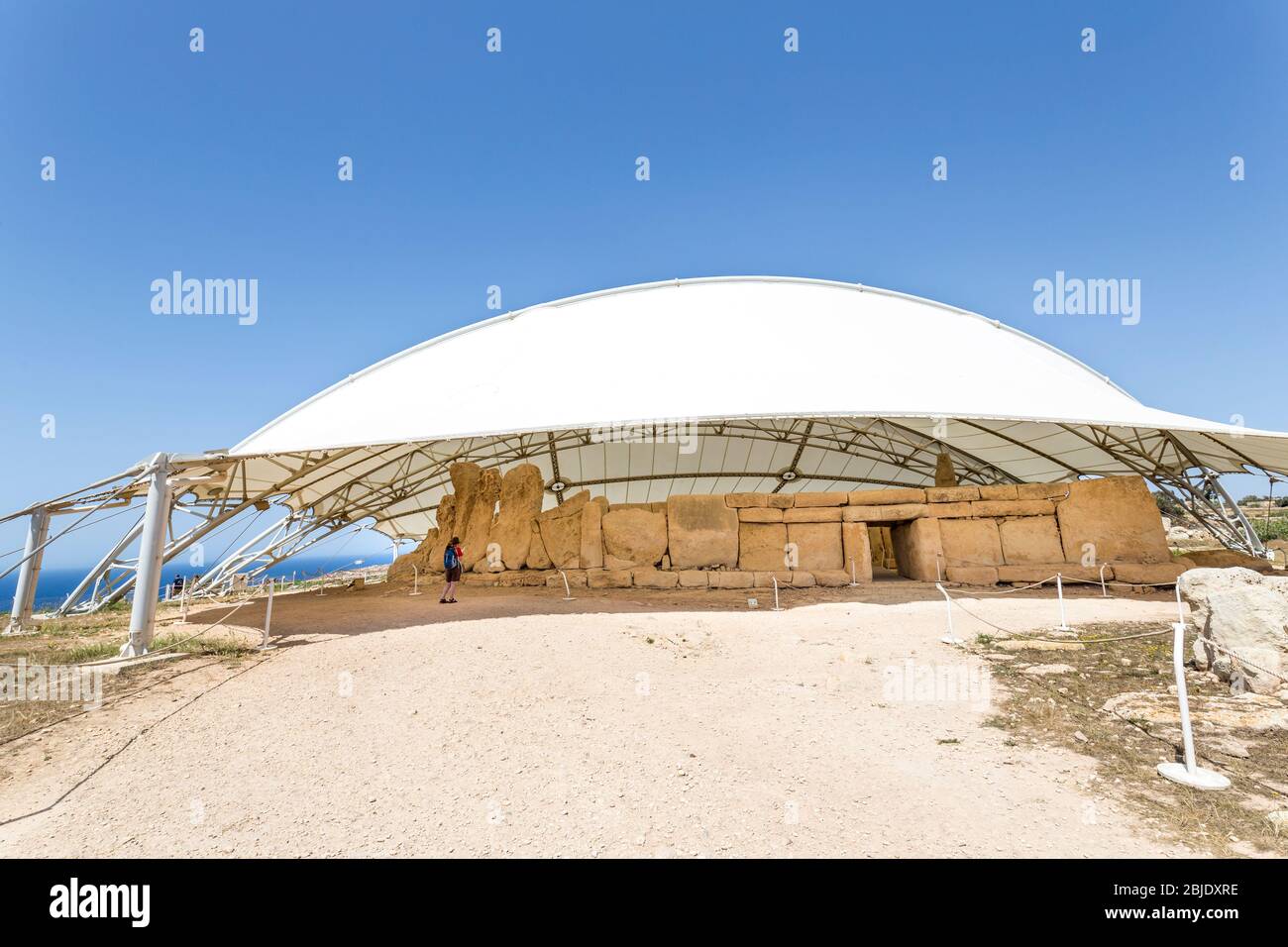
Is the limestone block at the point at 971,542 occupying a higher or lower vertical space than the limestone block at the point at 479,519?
lower

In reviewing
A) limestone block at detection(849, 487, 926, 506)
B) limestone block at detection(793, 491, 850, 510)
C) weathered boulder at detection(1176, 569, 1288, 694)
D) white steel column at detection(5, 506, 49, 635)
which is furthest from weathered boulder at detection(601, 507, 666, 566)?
white steel column at detection(5, 506, 49, 635)

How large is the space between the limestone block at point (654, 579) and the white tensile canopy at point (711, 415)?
366 cm

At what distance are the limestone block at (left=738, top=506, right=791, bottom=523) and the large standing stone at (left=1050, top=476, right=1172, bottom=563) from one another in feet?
22.4

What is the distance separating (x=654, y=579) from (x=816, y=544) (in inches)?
161

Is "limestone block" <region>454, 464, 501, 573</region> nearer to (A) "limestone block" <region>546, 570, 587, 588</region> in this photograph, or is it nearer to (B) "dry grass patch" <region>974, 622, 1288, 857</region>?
(A) "limestone block" <region>546, 570, 587, 588</region>

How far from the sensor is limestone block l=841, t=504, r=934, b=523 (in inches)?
535

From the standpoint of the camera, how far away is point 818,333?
15367mm

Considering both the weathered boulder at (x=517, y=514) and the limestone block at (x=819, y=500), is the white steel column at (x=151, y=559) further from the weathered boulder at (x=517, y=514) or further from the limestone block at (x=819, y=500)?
the limestone block at (x=819, y=500)

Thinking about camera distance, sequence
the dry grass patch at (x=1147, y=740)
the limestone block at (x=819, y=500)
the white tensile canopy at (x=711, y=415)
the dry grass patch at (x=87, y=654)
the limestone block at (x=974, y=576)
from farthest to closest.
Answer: the limestone block at (x=819, y=500)
the limestone block at (x=974, y=576)
the white tensile canopy at (x=711, y=415)
the dry grass patch at (x=87, y=654)
the dry grass patch at (x=1147, y=740)

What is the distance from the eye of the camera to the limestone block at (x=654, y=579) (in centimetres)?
1325

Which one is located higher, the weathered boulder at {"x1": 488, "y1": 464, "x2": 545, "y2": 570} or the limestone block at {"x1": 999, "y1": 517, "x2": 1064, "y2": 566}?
the weathered boulder at {"x1": 488, "y1": 464, "x2": 545, "y2": 570}

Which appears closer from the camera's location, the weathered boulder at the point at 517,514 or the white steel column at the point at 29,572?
the white steel column at the point at 29,572

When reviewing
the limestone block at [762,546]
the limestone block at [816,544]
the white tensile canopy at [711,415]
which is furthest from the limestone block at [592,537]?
the limestone block at [816,544]
